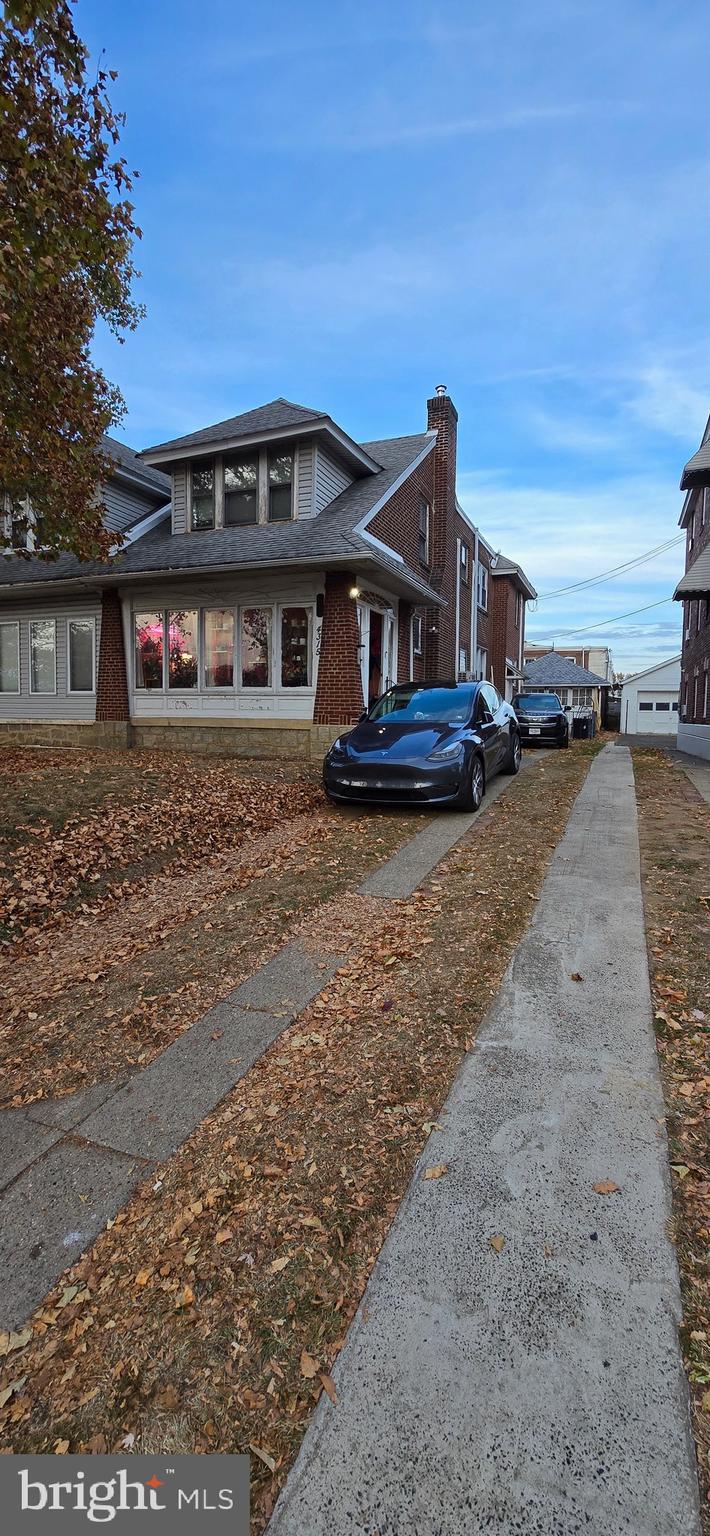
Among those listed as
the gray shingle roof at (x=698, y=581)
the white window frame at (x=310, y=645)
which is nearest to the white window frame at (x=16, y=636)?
→ the white window frame at (x=310, y=645)

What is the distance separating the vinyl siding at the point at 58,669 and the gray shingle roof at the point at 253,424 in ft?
12.7

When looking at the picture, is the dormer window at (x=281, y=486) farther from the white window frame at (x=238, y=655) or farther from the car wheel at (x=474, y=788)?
the car wheel at (x=474, y=788)

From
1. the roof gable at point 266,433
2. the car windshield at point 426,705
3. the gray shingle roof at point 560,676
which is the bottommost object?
the car windshield at point 426,705

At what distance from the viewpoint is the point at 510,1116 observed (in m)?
2.49

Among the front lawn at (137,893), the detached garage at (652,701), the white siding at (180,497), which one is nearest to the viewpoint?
the front lawn at (137,893)

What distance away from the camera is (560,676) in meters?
40.9

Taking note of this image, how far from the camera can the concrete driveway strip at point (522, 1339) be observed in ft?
4.29

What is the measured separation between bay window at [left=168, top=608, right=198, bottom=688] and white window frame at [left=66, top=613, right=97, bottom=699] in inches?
90.6

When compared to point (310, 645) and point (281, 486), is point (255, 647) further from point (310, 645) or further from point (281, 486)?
point (281, 486)

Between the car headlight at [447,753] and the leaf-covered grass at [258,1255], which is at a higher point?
the car headlight at [447,753]

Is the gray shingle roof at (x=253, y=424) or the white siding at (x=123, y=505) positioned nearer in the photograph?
the gray shingle roof at (x=253, y=424)

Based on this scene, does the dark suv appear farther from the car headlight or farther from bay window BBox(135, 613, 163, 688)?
the car headlight

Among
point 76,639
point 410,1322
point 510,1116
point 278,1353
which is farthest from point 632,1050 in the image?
point 76,639

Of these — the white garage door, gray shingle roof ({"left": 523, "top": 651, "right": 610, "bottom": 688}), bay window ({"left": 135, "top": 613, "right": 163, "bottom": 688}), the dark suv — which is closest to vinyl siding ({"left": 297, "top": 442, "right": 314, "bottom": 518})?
bay window ({"left": 135, "top": 613, "right": 163, "bottom": 688})
